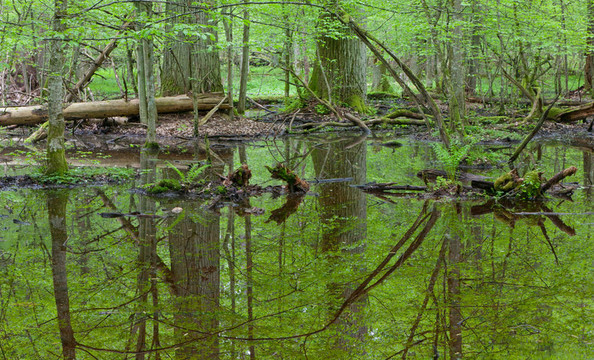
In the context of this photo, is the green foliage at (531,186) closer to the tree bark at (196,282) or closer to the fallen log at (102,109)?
the tree bark at (196,282)

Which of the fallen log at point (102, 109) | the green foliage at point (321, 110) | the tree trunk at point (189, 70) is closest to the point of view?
the fallen log at point (102, 109)

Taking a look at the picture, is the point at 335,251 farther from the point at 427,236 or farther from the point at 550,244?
the point at 550,244

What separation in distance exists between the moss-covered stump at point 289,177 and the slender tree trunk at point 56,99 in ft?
10.9

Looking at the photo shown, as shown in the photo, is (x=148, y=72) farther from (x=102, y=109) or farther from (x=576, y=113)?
(x=576, y=113)

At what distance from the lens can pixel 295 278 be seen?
14.8ft

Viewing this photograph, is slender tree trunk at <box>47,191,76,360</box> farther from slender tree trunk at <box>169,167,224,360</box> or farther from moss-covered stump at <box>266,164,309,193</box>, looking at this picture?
moss-covered stump at <box>266,164,309,193</box>

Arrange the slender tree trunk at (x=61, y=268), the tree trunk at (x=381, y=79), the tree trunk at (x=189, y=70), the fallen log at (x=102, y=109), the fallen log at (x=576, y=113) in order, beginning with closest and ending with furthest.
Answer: the slender tree trunk at (x=61, y=268)
the fallen log at (x=102, y=109)
the fallen log at (x=576, y=113)
the tree trunk at (x=189, y=70)
the tree trunk at (x=381, y=79)

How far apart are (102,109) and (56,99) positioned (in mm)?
8331

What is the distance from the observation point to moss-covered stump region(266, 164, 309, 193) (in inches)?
312

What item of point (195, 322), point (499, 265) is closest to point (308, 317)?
point (195, 322)

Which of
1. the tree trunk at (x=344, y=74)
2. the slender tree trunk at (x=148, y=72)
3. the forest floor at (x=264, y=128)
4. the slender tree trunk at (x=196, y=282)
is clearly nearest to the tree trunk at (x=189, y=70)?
the forest floor at (x=264, y=128)

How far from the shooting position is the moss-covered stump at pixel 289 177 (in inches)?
312

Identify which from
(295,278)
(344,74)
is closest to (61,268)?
(295,278)

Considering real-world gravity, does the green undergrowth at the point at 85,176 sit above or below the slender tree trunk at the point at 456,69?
below
